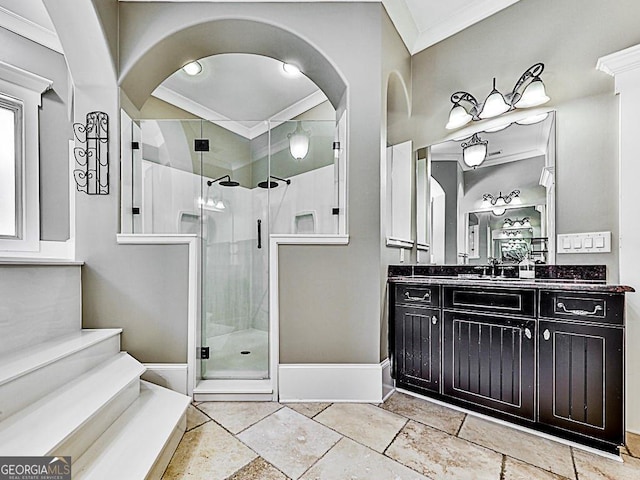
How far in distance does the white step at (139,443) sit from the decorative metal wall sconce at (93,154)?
147 cm

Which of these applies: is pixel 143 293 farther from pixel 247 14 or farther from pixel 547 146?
pixel 547 146

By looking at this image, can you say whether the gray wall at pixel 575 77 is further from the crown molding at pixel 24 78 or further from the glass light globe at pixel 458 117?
the crown molding at pixel 24 78

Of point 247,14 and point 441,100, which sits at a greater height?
point 247,14

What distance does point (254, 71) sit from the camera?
3330 mm

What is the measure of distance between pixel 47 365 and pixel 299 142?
2294 millimetres

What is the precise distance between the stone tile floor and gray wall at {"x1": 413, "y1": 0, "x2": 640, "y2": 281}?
42.2 inches

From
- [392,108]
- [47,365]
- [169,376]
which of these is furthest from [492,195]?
[47,365]

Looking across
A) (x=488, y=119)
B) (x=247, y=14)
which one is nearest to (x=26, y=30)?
(x=247, y=14)

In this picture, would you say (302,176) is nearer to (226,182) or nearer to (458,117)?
(226,182)

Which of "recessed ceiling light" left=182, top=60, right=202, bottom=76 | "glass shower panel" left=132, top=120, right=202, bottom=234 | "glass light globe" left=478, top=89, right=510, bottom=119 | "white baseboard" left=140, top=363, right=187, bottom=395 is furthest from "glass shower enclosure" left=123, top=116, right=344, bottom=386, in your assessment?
"glass light globe" left=478, top=89, right=510, bottom=119

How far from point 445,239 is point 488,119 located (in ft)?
3.14

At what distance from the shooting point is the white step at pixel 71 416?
3.84 ft

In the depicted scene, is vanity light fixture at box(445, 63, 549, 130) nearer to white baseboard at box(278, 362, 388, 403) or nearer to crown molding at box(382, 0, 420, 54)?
crown molding at box(382, 0, 420, 54)

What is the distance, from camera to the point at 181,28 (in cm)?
230
